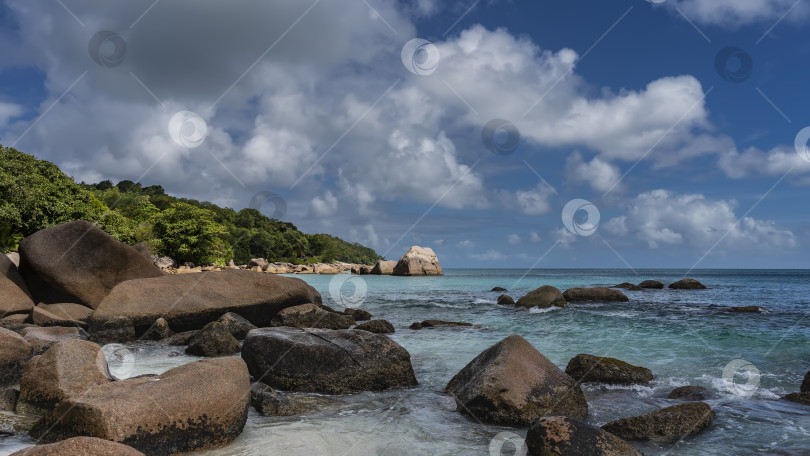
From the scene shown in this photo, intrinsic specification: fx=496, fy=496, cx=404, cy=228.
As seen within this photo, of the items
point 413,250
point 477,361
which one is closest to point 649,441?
point 477,361

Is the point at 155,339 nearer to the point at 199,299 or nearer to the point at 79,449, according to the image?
the point at 199,299

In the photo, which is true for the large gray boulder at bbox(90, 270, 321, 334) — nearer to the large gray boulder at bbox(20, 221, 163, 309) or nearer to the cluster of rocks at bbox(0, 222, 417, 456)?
the cluster of rocks at bbox(0, 222, 417, 456)

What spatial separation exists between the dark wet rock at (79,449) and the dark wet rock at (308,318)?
9.83 m

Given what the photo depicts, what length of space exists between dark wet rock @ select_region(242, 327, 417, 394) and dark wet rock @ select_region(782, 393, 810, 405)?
17.9 feet

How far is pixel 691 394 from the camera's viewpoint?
7.37 metres

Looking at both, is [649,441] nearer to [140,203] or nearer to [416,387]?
[416,387]

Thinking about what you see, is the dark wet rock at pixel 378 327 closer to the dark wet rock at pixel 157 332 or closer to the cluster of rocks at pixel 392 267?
the dark wet rock at pixel 157 332

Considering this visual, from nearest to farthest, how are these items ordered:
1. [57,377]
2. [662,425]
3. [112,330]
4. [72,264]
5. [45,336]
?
1. [662,425]
2. [57,377]
3. [45,336]
4. [112,330]
5. [72,264]

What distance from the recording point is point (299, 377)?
734 centimetres

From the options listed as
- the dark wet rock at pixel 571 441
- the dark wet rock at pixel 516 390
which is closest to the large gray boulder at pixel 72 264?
the dark wet rock at pixel 516 390

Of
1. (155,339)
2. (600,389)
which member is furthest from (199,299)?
(600,389)

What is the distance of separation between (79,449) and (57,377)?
302 centimetres

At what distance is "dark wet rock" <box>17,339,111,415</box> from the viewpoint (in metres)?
5.71

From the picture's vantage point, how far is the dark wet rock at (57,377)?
5.71 m
